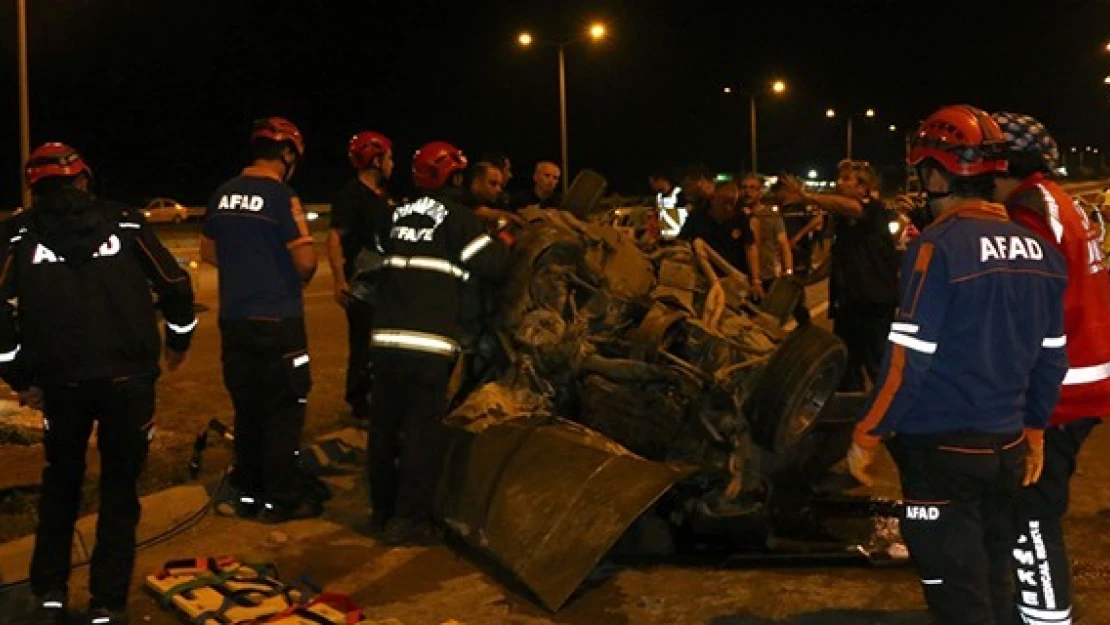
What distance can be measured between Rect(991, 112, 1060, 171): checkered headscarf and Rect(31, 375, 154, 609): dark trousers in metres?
A: 3.24

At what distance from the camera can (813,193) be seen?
23.5 feet

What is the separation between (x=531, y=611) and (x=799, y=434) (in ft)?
5.01

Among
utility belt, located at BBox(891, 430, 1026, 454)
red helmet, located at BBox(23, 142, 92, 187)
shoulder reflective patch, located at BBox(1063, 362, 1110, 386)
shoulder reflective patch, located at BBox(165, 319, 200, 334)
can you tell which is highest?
red helmet, located at BBox(23, 142, 92, 187)

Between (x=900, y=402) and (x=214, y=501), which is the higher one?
(x=900, y=402)

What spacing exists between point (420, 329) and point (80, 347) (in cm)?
172

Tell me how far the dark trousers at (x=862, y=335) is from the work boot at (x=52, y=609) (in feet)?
15.4

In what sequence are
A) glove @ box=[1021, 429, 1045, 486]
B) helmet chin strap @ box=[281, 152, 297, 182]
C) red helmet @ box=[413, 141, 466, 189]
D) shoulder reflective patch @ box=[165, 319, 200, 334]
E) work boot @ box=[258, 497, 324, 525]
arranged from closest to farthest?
glove @ box=[1021, 429, 1045, 486] < shoulder reflective patch @ box=[165, 319, 200, 334] < red helmet @ box=[413, 141, 466, 189] < helmet chin strap @ box=[281, 152, 297, 182] < work boot @ box=[258, 497, 324, 525]

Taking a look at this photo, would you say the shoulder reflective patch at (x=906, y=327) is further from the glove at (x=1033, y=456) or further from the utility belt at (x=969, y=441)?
the glove at (x=1033, y=456)

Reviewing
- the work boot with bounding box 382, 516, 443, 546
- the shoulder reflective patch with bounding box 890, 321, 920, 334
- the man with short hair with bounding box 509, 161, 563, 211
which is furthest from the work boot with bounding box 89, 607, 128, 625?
the man with short hair with bounding box 509, 161, 563, 211

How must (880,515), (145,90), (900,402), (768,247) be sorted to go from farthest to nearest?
(145,90) < (768,247) < (880,515) < (900,402)

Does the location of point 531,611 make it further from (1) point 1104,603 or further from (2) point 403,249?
(1) point 1104,603

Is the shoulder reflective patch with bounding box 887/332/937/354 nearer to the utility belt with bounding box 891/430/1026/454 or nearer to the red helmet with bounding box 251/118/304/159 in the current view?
the utility belt with bounding box 891/430/1026/454

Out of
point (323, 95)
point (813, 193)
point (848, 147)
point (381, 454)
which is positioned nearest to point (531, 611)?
point (381, 454)

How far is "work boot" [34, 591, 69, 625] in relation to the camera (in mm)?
4816
